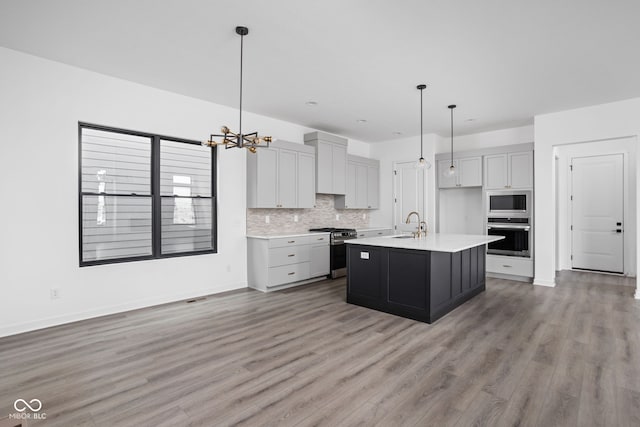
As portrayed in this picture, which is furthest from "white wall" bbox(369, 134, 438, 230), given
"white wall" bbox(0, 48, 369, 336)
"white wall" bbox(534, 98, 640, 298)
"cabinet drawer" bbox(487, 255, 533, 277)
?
"white wall" bbox(0, 48, 369, 336)

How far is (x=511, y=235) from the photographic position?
19.4 ft

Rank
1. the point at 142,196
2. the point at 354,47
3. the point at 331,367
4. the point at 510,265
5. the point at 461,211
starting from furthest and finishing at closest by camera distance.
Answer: the point at 461,211, the point at 510,265, the point at 142,196, the point at 354,47, the point at 331,367

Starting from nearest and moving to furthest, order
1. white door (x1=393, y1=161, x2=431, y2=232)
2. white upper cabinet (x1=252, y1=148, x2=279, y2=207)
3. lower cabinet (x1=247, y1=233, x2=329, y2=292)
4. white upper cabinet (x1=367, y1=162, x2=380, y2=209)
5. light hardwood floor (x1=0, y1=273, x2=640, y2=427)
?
1. light hardwood floor (x1=0, y1=273, x2=640, y2=427)
2. lower cabinet (x1=247, y1=233, x2=329, y2=292)
3. white upper cabinet (x1=252, y1=148, x2=279, y2=207)
4. white door (x1=393, y1=161, x2=431, y2=232)
5. white upper cabinet (x1=367, y1=162, x2=380, y2=209)

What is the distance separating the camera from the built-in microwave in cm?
578

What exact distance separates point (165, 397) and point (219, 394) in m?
0.36

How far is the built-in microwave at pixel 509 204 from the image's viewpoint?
19.0ft

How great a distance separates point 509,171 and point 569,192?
6.26 ft

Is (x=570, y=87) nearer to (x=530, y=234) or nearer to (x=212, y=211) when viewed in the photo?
(x=530, y=234)

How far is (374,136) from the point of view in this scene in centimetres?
723

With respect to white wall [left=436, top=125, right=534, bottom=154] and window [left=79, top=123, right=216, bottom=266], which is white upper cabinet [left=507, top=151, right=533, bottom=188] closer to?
white wall [left=436, top=125, right=534, bottom=154]

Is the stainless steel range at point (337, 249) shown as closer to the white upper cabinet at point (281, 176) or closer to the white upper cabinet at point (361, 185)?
the white upper cabinet at point (281, 176)

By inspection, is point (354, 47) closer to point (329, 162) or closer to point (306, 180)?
point (306, 180)

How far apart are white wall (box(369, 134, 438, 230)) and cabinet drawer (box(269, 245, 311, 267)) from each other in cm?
269

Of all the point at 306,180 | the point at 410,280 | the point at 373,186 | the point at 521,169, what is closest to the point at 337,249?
A: the point at 306,180
